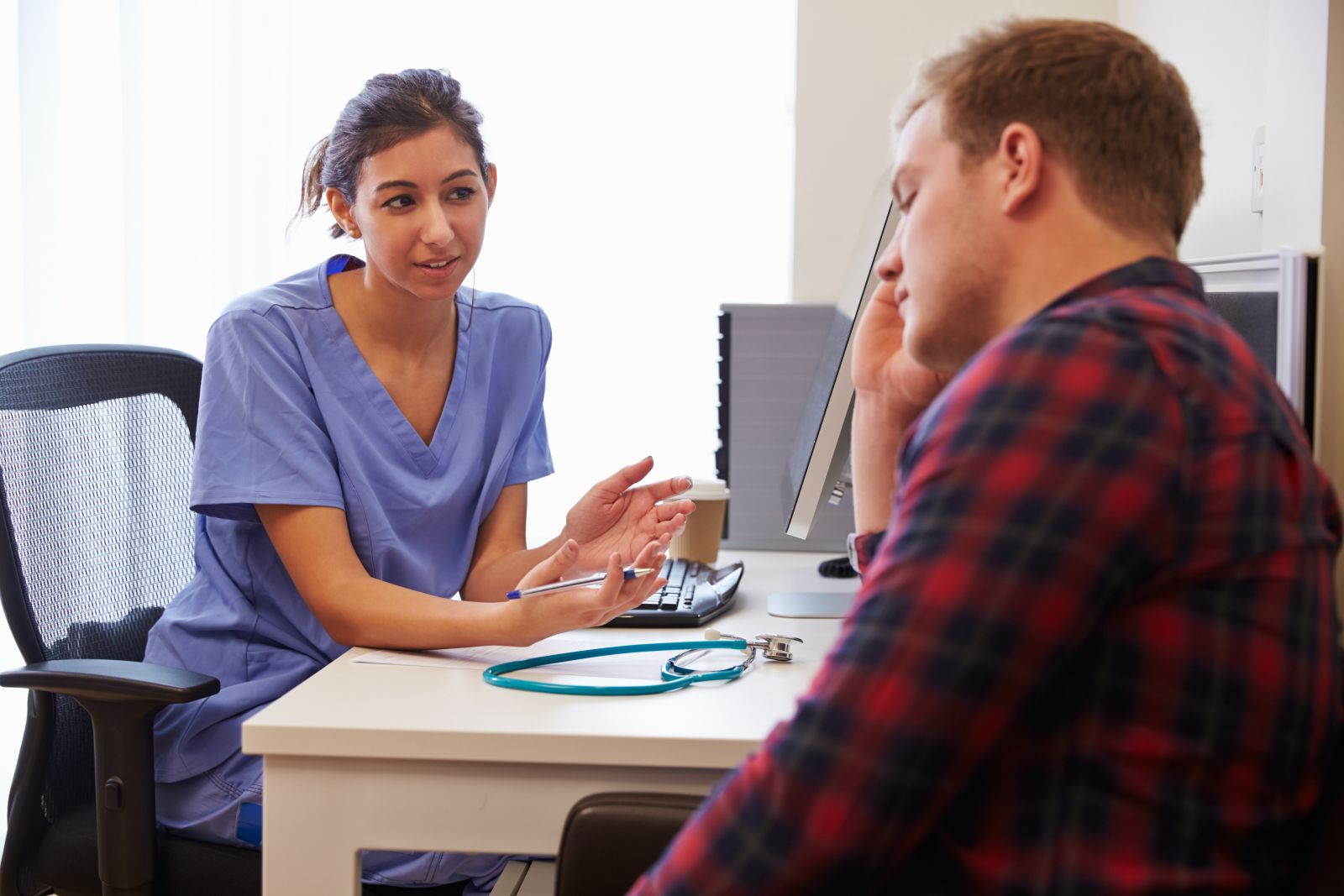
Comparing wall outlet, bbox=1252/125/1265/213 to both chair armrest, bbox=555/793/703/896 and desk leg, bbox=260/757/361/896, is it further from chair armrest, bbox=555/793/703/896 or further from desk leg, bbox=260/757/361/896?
desk leg, bbox=260/757/361/896

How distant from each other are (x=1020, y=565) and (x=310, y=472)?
0.89 metres

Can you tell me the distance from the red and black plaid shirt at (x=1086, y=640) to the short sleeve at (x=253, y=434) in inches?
31.6

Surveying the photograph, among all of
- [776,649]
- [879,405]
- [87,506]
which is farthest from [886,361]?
[87,506]

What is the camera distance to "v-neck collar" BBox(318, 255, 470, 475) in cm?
137

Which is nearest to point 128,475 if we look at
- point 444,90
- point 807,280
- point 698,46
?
point 444,90

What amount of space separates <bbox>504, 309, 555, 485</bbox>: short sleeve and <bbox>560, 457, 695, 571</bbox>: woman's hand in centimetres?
20

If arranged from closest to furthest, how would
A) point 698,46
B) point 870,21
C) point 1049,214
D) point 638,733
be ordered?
point 1049,214
point 638,733
point 870,21
point 698,46

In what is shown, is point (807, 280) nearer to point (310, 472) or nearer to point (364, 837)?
point (310, 472)

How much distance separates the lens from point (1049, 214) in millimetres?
654

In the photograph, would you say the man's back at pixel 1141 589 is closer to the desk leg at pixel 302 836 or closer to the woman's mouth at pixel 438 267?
the desk leg at pixel 302 836

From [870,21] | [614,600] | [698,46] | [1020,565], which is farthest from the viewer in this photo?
[698,46]

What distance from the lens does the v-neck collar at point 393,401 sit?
1.37m

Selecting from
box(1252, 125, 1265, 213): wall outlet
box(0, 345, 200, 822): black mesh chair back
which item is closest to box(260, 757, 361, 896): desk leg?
box(0, 345, 200, 822): black mesh chair back

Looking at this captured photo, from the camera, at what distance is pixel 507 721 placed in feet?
2.93
